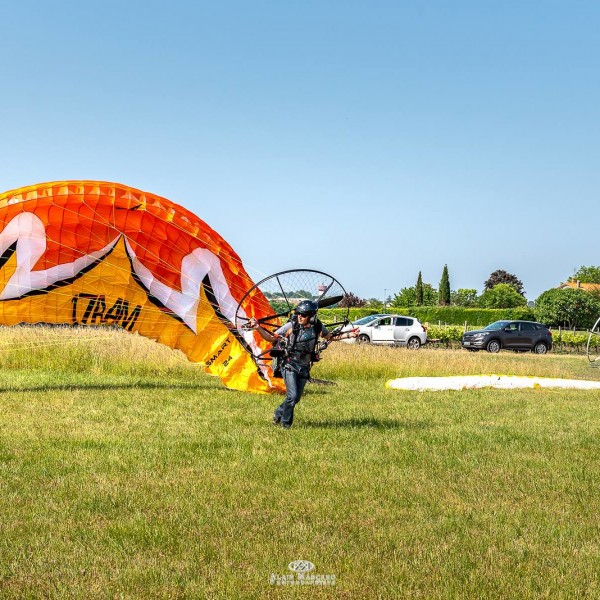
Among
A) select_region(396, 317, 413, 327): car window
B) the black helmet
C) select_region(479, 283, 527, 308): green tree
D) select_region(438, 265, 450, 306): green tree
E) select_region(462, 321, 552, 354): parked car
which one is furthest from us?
select_region(438, 265, 450, 306): green tree

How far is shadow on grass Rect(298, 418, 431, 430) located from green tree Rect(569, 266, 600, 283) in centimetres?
11690

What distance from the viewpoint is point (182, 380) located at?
53.8 feet

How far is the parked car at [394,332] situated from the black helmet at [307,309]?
2358 cm

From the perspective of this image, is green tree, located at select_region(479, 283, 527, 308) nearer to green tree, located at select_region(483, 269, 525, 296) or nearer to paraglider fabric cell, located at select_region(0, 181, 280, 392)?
green tree, located at select_region(483, 269, 525, 296)

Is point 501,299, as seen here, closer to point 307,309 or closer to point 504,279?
point 504,279

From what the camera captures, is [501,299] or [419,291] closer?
[419,291]

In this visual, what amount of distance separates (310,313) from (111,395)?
5.20 metres

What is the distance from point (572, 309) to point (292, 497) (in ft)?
160

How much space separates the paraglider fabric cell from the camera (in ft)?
41.5

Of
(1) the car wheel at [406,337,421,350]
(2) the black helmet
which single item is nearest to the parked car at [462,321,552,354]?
(1) the car wheel at [406,337,421,350]

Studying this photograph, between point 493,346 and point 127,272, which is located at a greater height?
point 127,272
